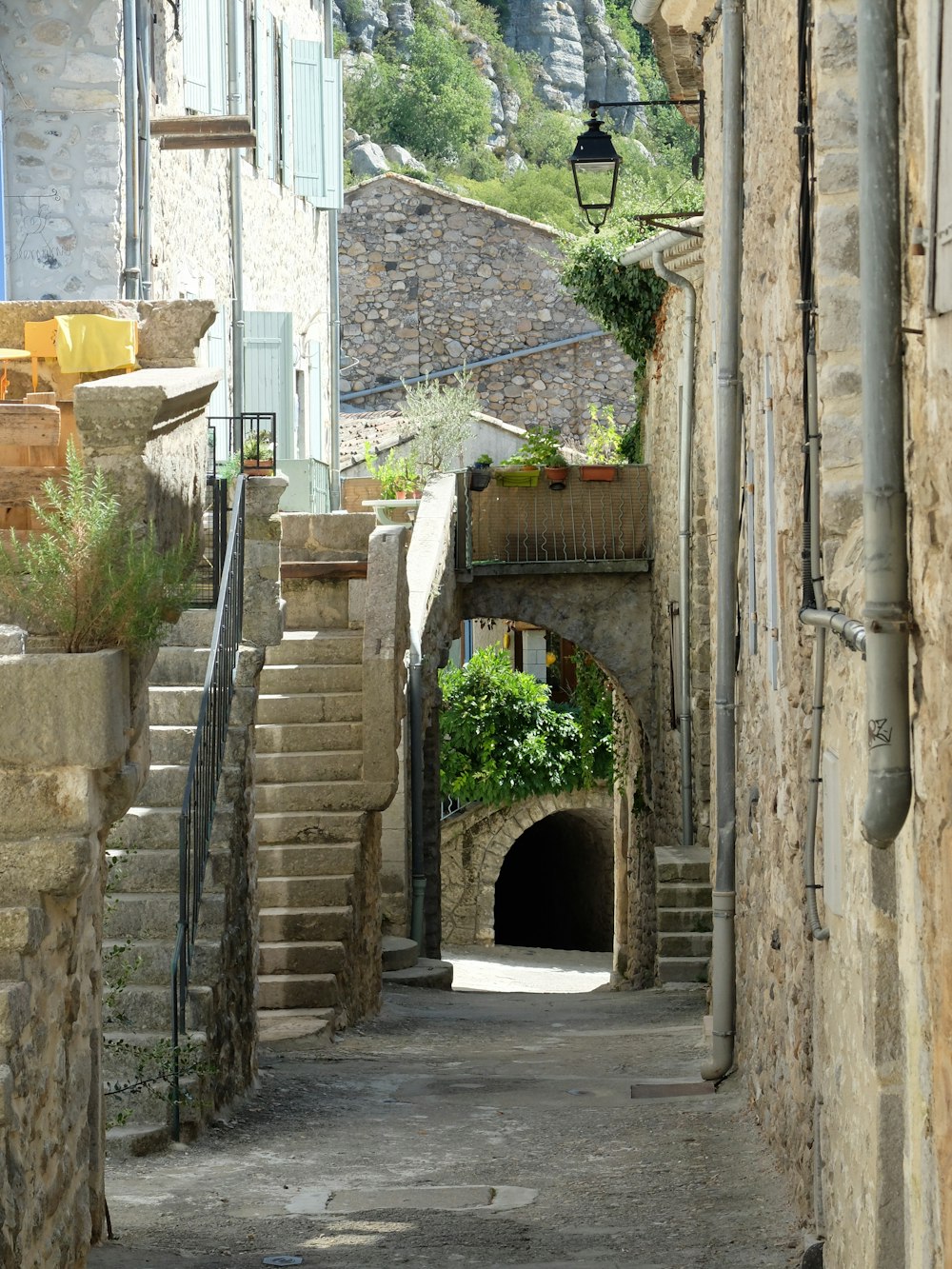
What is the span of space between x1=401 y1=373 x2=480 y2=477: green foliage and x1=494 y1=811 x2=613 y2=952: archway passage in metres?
5.31

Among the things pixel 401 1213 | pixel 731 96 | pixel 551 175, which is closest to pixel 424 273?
pixel 551 175

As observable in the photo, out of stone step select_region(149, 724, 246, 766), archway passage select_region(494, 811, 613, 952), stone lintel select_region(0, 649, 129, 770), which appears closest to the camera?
stone lintel select_region(0, 649, 129, 770)

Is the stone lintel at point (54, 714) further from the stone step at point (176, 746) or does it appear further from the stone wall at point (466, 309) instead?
the stone wall at point (466, 309)

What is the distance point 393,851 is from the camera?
13742 mm

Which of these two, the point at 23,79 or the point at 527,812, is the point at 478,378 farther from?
the point at 23,79

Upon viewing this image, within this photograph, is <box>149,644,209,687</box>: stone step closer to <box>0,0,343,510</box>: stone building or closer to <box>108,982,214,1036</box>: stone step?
<box>108,982,214,1036</box>: stone step

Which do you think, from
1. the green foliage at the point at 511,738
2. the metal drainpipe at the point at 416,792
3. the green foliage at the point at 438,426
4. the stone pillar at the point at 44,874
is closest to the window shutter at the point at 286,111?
the green foliage at the point at 438,426

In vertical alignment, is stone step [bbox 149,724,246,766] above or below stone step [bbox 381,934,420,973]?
above

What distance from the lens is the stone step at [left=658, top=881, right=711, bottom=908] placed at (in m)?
11.5

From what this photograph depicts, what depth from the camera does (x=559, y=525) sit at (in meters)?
16.5

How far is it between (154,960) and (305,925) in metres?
2.98

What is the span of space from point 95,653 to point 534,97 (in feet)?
144

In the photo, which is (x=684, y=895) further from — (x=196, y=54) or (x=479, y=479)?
(x=196, y=54)

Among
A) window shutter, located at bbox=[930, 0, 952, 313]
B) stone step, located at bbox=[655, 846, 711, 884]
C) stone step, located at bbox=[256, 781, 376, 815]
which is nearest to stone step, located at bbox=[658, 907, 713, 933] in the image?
stone step, located at bbox=[655, 846, 711, 884]
